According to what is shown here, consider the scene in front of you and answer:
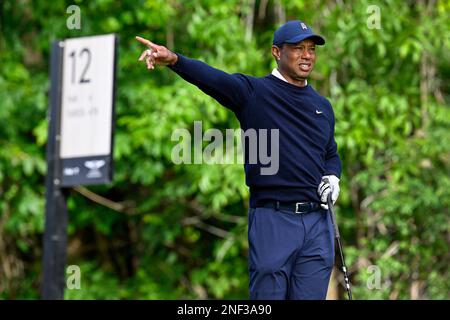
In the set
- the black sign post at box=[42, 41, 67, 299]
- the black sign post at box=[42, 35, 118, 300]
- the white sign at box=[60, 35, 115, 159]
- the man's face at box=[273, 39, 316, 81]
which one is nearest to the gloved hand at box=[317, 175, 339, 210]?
the man's face at box=[273, 39, 316, 81]

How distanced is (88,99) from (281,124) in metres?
2.50

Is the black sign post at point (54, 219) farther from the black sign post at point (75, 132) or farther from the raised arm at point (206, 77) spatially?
the raised arm at point (206, 77)

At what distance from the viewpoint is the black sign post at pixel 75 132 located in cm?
697

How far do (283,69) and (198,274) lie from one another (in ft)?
19.5

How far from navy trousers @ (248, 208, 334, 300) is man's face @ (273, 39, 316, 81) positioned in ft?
2.27

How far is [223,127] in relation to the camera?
1008cm

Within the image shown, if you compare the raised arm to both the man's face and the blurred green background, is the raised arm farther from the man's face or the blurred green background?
the blurred green background

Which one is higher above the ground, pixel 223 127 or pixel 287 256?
pixel 223 127

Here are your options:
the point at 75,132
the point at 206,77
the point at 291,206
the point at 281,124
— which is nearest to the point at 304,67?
the point at 281,124

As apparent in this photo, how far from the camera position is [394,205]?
9492mm

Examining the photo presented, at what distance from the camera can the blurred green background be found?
376 inches

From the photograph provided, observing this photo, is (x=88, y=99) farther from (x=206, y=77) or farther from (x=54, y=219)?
(x=206, y=77)

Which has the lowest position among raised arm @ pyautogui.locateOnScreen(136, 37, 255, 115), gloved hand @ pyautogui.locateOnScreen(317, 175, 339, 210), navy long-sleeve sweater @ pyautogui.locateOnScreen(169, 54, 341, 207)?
gloved hand @ pyautogui.locateOnScreen(317, 175, 339, 210)

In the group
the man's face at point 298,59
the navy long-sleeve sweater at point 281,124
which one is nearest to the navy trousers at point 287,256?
the navy long-sleeve sweater at point 281,124
